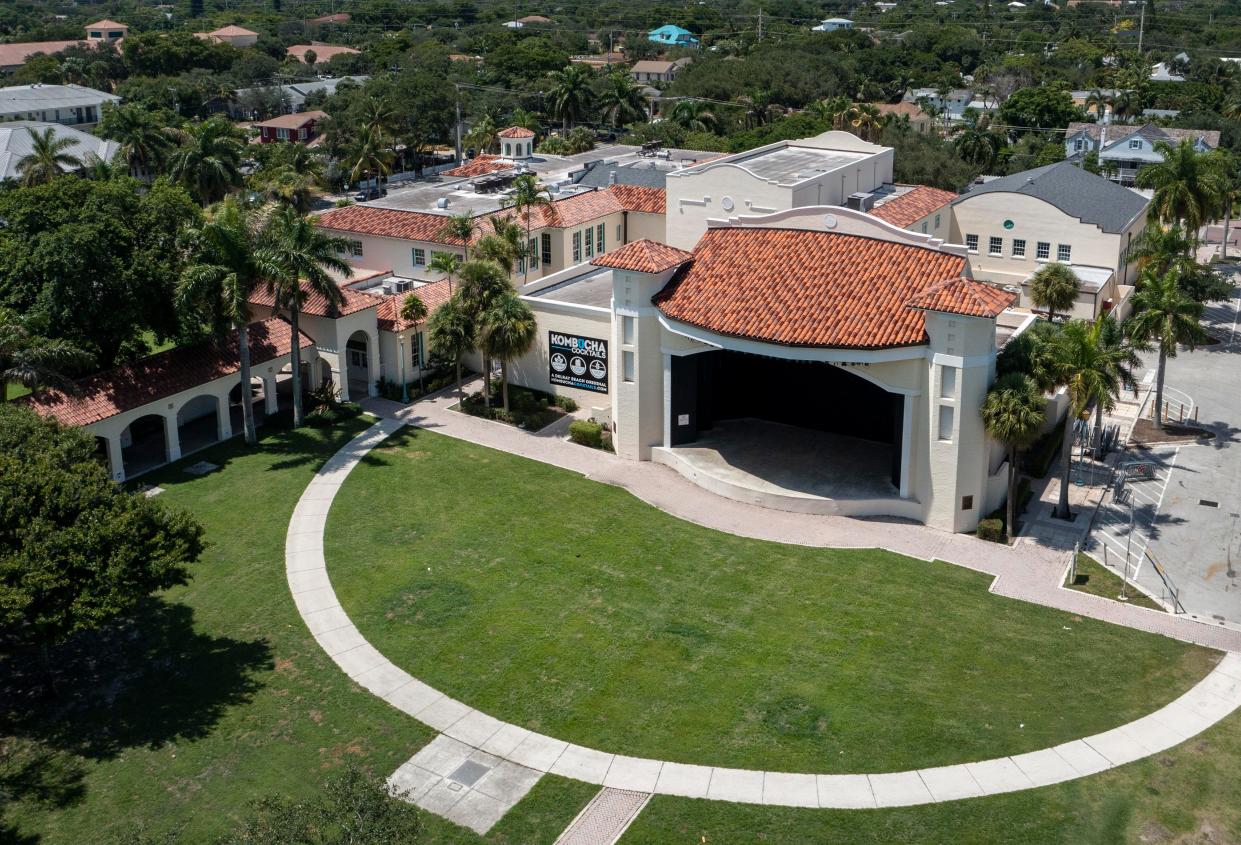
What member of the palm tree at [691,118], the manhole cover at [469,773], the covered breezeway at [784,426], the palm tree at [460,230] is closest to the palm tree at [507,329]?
the covered breezeway at [784,426]

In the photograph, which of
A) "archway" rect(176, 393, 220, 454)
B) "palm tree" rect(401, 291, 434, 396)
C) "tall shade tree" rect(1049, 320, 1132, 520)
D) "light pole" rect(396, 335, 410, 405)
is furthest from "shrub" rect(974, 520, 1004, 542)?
"archway" rect(176, 393, 220, 454)

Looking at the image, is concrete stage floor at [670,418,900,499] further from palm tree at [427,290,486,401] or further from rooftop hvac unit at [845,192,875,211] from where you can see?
rooftop hvac unit at [845,192,875,211]

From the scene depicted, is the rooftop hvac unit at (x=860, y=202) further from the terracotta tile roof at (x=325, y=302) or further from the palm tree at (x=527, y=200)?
the terracotta tile roof at (x=325, y=302)

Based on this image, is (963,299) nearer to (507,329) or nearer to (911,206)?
(507,329)

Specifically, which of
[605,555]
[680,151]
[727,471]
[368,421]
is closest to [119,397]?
[368,421]

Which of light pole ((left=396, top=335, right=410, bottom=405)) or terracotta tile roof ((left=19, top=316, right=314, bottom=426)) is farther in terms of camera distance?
light pole ((left=396, top=335, right=410, bottom=405))

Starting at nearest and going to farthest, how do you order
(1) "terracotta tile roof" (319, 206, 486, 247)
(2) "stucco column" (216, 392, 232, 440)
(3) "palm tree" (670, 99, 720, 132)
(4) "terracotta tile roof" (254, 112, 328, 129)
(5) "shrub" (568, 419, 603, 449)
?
(2) "stucco column" (216, 392, 232, 440) < (5) "shrub" (568, 419, 603, 449) < (1) "terracotta tile roof" (319, 206, 486, 247) < (3) "palm tree" (670, 99, 720, 132) < (4) "terracotta tile roof" (254, 112, 328, 129)
